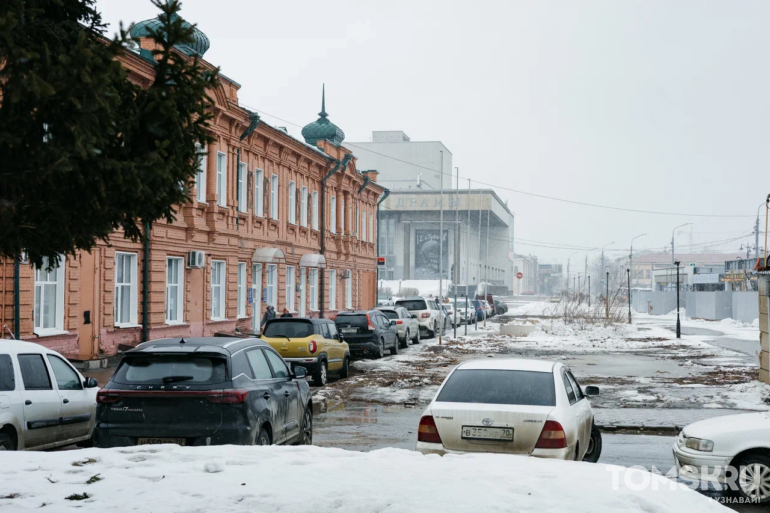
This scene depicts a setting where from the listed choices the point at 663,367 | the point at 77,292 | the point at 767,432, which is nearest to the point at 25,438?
the point at 767,432

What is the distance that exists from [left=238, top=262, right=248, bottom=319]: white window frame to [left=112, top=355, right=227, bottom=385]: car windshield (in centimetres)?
2263

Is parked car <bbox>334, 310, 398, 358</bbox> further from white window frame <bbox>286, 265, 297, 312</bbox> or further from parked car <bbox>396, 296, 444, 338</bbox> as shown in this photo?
parked car <bbox>396, 296, 444, 338</bbox>

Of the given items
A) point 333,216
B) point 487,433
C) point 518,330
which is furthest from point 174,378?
point 518,330

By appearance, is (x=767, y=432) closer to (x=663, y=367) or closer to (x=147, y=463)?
(x=147, y=463)

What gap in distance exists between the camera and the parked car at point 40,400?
9438 mm

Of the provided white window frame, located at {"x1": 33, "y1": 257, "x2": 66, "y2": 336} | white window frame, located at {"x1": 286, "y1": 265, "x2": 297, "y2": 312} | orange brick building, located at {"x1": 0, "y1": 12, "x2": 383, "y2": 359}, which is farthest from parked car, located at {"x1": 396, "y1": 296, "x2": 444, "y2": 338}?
white window frame, located at {"x1": 33, "y1": 257, "x2": 66, "y2": 336}

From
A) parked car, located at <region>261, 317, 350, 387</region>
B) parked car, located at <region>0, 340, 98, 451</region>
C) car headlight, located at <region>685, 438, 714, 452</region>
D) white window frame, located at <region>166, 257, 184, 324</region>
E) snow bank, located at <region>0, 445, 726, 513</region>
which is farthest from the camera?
white window frame, located at <region>166, 257, 184, 324</region>

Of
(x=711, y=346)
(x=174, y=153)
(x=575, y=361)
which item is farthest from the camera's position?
(x=711, y=346)

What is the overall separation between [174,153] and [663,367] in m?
23.3

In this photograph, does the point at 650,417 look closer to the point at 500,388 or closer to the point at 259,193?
A: the point at 500,388

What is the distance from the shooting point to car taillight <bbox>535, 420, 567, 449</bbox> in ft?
27.2

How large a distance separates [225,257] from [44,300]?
9.93 m

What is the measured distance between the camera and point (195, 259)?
27266 mm

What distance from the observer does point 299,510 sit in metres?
6.28
